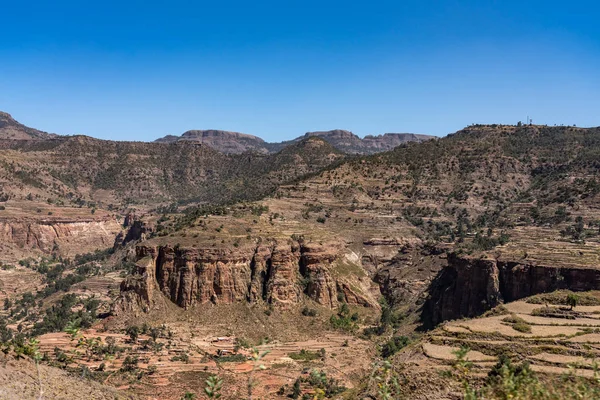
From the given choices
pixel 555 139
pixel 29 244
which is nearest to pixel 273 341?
pixel 29 244

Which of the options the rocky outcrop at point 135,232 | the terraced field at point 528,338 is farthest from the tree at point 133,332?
the rocky outcrop at point 135,232

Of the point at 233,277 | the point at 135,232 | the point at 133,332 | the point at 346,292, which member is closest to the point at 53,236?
the point at 135,232

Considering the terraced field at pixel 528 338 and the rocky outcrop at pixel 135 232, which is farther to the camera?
the rocky outcrop at pixel 135 232

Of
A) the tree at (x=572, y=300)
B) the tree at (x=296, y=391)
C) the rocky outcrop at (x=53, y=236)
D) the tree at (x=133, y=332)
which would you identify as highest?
the tree at (x=572, y=300)

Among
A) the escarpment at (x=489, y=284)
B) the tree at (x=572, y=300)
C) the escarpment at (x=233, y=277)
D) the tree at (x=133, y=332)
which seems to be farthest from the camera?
the escarpment at (x=233, y=277)

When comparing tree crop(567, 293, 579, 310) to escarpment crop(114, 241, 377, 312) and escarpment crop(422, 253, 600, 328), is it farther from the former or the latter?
escarpment crop(114, 241, 377, 312)

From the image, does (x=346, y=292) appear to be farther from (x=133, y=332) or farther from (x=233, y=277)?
(x=133, y=332)

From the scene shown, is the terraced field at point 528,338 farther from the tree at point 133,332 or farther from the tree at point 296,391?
the tree at point 133,332
